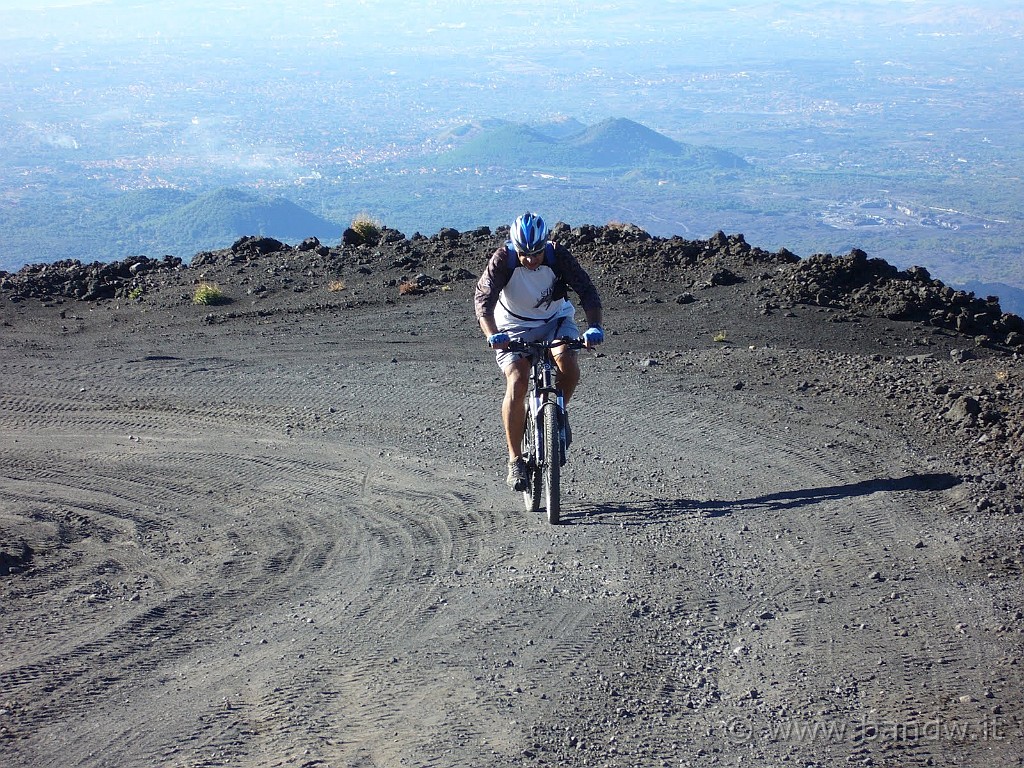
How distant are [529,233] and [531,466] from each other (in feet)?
5.47

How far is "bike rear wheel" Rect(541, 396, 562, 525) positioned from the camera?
6793mm

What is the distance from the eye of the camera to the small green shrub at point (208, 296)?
15.3m

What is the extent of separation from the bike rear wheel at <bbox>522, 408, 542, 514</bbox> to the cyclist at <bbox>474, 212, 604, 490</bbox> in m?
0.05

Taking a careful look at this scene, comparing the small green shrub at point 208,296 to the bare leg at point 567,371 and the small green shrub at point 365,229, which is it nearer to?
the small green shrub at point 365,229

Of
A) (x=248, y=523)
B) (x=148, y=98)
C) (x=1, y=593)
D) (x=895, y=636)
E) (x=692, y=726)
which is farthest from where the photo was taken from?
(x=148, y=98)

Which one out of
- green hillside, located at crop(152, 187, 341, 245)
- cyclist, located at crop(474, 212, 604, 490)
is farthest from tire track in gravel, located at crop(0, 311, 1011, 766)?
green hillside, located at crop(152, 187, 341, 245)

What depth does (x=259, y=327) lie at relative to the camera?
1368 centimetres

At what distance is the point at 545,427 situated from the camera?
6.89 m

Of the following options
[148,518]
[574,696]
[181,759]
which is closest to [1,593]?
[148,518]

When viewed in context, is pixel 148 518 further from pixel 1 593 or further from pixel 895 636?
pixel 895 636

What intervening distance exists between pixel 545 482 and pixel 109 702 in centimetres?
336

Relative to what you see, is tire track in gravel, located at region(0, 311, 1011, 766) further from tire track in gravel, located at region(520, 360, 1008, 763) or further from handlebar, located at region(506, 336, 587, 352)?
handlebar, located at region(506, 336, 587, 352)

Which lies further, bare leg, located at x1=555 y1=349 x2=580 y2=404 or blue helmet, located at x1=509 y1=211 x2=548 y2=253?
bare leg, located at x1=555 y1=349 x2=580 y2=404

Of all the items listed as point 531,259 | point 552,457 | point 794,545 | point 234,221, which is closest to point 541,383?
point 552,457
